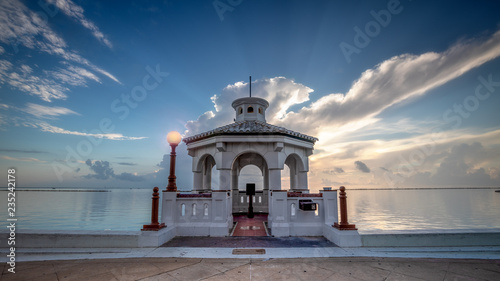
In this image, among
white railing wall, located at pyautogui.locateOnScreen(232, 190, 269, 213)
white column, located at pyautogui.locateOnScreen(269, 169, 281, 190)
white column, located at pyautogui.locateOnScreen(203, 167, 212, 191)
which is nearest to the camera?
white column, located at pyautogui.locateOnScreen(269, 169, 281, 190)

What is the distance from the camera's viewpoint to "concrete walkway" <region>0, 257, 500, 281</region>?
15.4ft

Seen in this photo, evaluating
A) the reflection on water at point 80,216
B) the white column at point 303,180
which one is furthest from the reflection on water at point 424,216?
the reflection on water at point 80,216

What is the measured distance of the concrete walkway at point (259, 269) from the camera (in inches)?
185

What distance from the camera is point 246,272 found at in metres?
4.91

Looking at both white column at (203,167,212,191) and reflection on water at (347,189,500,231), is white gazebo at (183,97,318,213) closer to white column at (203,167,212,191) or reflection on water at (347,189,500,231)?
white column at (203,167,212,191)

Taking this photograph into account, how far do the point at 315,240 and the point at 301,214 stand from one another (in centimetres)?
116

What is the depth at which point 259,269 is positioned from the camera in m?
5.09

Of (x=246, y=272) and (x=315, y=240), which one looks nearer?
(x=246, y=272)

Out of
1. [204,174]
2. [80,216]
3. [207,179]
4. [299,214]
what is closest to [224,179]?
[299,214]

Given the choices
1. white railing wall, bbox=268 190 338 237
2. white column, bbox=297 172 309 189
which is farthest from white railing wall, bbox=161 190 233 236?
white column, bbox=297 172 309 189

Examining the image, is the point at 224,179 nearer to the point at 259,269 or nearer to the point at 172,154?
the point at 172,154

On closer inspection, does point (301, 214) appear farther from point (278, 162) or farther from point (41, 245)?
point (41, 245)

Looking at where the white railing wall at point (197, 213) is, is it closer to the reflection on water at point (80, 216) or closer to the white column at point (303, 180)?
the white column at point (303, 180)

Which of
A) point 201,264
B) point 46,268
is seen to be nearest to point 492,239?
point 201,264
